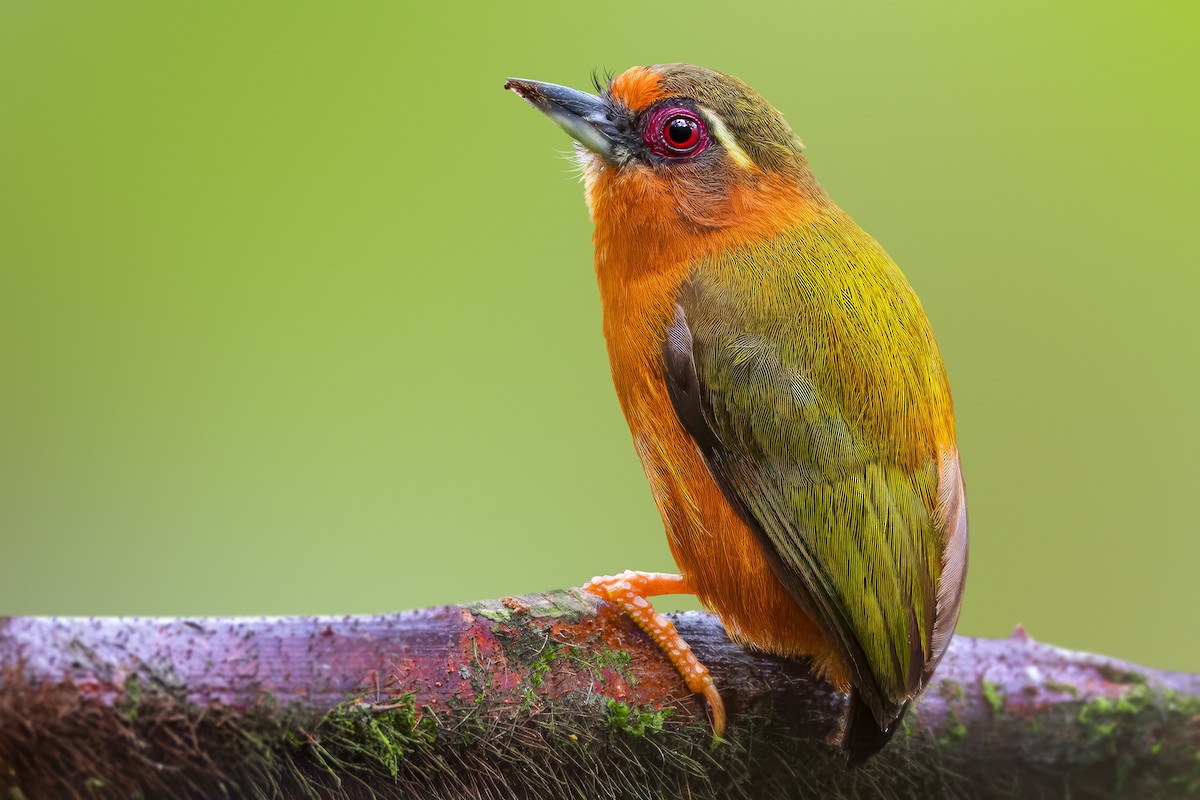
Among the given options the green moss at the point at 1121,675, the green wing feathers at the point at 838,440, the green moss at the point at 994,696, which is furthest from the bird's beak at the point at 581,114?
the green moss at the point at 1121,675

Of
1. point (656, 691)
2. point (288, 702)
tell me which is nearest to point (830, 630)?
point (656, 691)

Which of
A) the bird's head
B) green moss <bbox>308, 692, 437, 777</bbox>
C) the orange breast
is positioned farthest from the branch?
the bird's head

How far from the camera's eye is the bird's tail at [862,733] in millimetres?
2098

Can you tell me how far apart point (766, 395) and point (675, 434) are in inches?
9.0

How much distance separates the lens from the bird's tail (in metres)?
2.10

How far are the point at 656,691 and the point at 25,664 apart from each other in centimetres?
111

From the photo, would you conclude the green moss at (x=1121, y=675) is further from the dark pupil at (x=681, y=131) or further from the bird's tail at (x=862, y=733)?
the dark pupil at (x=681, y=131)

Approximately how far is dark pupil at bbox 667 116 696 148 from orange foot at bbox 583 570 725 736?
3.36 feet

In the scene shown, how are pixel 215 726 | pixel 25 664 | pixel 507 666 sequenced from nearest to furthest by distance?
pixel 25 664 → pixel 215 726 → pixel 507 666

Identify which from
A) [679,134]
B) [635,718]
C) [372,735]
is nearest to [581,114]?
[679,134]

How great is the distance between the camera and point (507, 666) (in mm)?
1931

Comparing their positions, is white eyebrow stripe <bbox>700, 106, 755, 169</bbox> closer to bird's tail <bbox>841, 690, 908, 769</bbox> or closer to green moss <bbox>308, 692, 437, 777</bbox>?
bird's tail <bbox>841, 690, 908, 769</bbox>

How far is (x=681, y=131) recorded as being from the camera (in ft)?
8.21

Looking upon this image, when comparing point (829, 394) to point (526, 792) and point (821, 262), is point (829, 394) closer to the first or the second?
point (821, 262)
